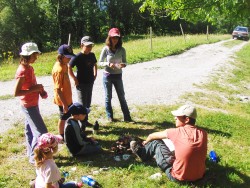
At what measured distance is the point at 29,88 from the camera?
16.8 ft

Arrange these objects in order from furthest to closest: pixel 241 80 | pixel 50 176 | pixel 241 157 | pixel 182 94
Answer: pixel 241 80 < pixel 182 94 < pixel 241 157 < pixel 50 176

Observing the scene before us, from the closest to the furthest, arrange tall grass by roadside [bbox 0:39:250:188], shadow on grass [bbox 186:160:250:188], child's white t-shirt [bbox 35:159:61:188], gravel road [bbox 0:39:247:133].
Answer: child's white t-shirt [bbox 35:159:61:188] → shadow on grass [bbox 186:160:250:188] → tall grass by roadside [bbox 0:39:250:188] → gravel road [bbox 0:39:247:133]

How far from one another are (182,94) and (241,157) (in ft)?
17.4

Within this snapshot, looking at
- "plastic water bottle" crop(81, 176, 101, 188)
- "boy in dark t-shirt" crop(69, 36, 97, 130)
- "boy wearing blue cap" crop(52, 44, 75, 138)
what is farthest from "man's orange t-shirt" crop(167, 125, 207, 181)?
"boy in dark t-shirt" crop(69, 36, 97, 130)

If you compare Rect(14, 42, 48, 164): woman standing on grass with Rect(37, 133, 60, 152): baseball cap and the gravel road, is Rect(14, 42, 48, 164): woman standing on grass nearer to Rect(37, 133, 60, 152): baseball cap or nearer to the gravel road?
Rect(37, 133, 60, 152): baseball cap

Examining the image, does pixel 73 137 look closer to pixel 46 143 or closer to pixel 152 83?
pixel 46 143

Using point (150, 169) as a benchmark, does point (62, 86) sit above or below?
above

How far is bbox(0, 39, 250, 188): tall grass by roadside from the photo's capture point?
17.1ft

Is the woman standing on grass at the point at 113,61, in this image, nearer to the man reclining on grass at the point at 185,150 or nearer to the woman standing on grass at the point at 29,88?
the woman standing on grass at the point at 29,88

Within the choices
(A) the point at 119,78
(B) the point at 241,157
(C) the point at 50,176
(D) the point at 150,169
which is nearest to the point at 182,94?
(A) the point at 119,78

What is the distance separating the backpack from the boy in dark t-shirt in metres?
1.03

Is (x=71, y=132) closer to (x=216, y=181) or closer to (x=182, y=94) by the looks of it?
(x=216, y=181)

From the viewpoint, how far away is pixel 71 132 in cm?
562

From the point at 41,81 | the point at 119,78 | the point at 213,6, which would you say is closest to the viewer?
the point at 213,6
